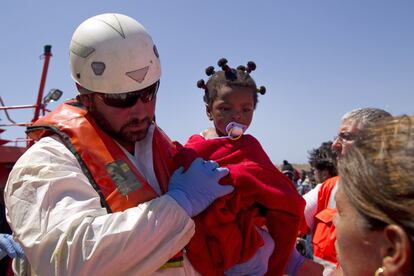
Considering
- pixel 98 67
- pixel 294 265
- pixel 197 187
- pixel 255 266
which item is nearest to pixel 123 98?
pixel 98 67

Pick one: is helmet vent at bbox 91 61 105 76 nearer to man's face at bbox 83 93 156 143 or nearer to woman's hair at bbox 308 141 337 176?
man's face at bbox 83 93 156 143

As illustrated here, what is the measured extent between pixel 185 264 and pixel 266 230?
21.8 inches

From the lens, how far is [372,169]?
3.86 feet

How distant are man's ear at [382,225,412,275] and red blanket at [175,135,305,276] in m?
1.13

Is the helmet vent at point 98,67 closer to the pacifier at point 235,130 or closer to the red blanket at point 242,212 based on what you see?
the red blanket at point 242,212

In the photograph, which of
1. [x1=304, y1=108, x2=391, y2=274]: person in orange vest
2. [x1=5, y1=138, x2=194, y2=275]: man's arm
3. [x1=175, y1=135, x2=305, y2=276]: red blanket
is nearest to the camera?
[x1=5, y1=138, x2=194, y2=275]: man's arm

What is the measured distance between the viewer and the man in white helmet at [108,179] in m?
1.83

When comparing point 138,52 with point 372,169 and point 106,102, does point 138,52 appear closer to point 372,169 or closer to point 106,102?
point 106,102

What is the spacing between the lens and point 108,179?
7.04ft

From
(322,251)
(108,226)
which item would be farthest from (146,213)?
(322,251)

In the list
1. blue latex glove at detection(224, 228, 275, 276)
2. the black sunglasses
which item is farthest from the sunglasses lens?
blue latex glove at detection(224, 228, 275, 276)

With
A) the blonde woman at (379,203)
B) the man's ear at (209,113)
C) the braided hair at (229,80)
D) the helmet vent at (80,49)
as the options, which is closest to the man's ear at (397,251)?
the blonde woman at (379,203)

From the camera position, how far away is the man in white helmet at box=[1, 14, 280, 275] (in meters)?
1.83

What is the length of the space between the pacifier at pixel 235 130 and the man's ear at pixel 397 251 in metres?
1.58
